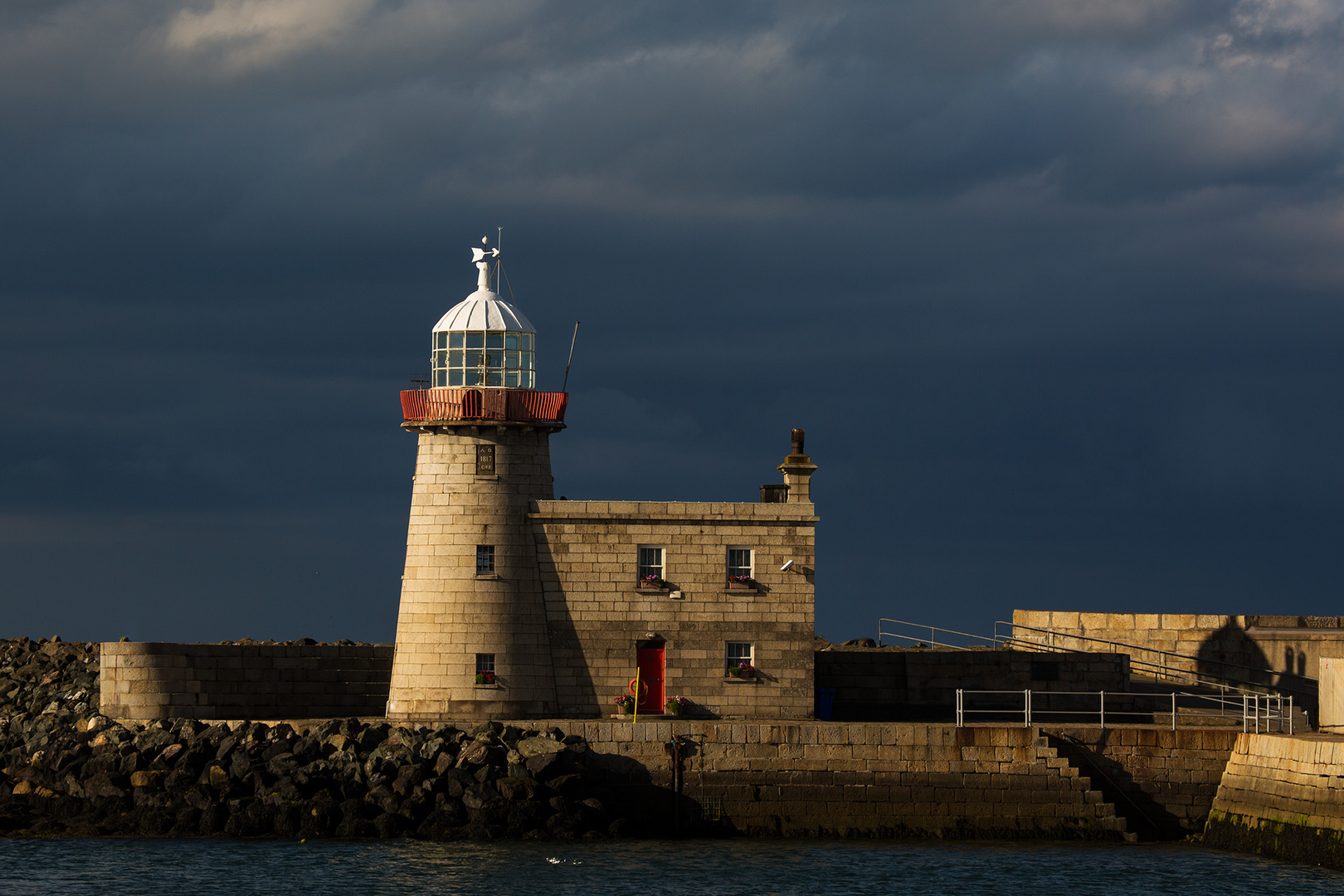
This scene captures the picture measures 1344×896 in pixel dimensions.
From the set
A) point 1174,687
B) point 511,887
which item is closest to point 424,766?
point 511,887

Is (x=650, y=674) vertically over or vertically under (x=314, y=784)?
over

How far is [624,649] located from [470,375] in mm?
6251

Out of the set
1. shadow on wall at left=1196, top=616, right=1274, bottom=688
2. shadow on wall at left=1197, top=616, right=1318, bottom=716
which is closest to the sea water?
shadow on wall at left=1197, top=616, right=1318, bottom=716

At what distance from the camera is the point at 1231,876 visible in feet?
91.0

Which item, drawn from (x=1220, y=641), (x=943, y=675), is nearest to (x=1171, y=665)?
(x=1220, y=641)

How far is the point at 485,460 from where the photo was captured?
3291 centimetres

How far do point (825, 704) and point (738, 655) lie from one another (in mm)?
2209

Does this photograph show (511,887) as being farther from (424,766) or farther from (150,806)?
(150,806)

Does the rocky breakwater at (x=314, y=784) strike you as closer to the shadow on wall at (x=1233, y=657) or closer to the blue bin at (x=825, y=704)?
the blue bin at (x=825, y=704)

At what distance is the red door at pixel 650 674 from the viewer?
1282 inches

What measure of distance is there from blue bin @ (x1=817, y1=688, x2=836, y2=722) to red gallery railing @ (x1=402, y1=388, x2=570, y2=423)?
7628 millimetres

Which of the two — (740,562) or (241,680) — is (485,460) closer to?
(740,562)

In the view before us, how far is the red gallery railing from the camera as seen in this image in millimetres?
32719

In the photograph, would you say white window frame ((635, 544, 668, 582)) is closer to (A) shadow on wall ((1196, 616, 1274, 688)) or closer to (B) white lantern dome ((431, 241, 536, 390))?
(B) white lantern dome ((431, 241, 536, 390))
